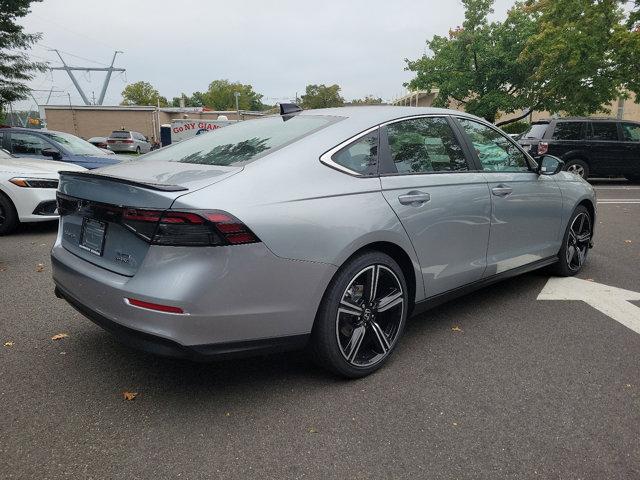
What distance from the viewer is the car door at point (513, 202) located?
12.0 ft

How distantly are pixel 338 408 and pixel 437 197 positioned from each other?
1.44m

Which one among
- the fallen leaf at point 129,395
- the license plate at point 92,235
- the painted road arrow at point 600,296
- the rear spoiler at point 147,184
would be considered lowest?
the fallen leaf at point 129,395

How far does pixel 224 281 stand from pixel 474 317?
2.33 metres

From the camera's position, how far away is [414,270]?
3055mm

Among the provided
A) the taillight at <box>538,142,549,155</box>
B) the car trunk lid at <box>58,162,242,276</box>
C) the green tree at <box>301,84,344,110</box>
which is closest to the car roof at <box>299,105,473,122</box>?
the car trunk lid at <box>58,162,242,276</box>

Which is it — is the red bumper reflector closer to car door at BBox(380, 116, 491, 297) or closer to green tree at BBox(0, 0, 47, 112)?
car door at BBox(380, 116, 491, 297)

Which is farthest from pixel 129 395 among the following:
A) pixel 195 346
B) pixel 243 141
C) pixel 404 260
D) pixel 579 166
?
pixel 579 166

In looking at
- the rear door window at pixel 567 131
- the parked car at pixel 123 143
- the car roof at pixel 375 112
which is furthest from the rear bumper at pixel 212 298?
the parked car at pixel 123 143

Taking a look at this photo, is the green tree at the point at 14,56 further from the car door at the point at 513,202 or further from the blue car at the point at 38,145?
the car door at the point at 513,202

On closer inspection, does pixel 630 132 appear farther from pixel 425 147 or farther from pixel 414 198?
pixel 414 198

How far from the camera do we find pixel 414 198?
2996mm

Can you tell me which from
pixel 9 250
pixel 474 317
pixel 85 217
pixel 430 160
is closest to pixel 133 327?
pixel 85 217

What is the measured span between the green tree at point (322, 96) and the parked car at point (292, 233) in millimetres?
65501

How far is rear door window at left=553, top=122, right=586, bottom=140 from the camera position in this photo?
13.0m
